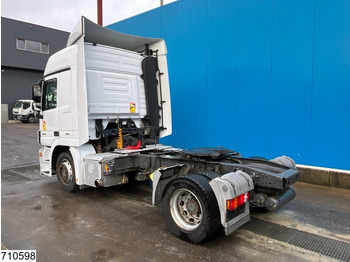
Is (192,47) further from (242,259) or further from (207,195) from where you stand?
(242,259)

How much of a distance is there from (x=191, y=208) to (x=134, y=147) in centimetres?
A: 241

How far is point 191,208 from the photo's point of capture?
3.62m

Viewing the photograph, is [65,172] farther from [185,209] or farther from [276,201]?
[276,201]

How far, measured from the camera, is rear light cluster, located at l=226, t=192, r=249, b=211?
10.2 ft

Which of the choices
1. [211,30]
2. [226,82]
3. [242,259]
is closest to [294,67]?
[226,82]

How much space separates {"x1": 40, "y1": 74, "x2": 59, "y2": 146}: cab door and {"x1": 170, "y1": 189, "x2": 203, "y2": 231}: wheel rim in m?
3.45

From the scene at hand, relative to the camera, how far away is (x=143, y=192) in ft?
19.3

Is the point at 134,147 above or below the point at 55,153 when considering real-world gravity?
above

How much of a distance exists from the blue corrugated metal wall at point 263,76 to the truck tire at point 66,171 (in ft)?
13.5

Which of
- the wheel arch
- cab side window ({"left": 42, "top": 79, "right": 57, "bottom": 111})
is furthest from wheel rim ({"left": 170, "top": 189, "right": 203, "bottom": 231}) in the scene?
cab side window ({"left": 42, "top": 79, "right": 57, "bottom": 111})

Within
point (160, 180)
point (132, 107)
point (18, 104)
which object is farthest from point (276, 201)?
point (18, 104)

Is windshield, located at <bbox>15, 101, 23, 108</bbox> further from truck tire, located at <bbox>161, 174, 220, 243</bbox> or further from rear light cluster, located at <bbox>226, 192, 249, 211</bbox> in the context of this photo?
rear light cluster, located at <bbox>226, 192, 249, 211</bbox>

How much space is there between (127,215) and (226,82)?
4820 mm

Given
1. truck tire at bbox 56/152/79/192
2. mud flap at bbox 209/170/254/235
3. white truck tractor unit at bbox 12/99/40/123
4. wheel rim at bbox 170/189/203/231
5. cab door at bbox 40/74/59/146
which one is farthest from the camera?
white truck tractor unit at bbox 12/99/40/123
